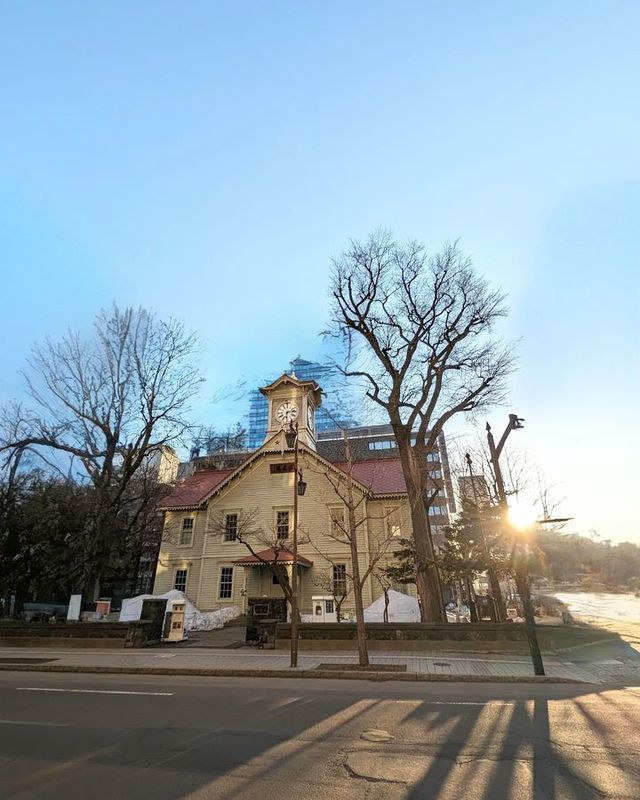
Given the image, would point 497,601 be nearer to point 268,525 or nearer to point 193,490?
point 268,525

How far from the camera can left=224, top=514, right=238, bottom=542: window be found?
30422 mm

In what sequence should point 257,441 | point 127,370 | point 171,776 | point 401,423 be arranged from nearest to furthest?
point 171,776
point 401,423
point 127,370
point 257,441

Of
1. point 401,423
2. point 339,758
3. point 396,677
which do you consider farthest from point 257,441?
point 339,758

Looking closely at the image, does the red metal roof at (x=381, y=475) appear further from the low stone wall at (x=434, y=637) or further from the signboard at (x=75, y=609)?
the signboard at (x=75, y=609)

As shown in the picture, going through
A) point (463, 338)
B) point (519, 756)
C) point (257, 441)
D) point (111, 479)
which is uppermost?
point (257, 441)

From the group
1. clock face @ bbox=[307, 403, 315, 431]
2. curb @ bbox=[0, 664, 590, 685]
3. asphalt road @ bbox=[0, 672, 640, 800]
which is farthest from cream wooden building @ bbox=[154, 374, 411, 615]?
asphalt road @ bbox=[0, 672, 640, 800]

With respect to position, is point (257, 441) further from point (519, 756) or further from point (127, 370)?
point (519, 756)

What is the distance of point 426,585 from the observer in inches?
768

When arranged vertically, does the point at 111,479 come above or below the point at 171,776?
above

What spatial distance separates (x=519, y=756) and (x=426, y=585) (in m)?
14.8

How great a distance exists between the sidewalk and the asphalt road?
7.48ft

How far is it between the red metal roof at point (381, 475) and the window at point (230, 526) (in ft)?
26.6

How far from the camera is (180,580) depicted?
30.9 m

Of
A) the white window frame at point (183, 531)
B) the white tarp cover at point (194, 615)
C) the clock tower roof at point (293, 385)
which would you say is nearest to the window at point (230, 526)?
the white window frame at point (183, 531)
